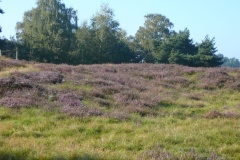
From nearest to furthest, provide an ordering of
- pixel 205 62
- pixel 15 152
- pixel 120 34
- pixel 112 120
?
1. pixel 15 152
2. pixel 112 120
3. pixel 205 62
4. pixel 120 34

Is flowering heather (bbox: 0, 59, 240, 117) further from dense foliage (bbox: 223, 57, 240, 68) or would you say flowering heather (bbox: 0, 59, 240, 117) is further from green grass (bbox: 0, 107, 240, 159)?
dense foliage (bbox: 223, 57, 240, 68)

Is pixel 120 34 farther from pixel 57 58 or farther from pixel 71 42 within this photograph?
pixel 57 58

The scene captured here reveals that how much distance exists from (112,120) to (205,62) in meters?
34.5

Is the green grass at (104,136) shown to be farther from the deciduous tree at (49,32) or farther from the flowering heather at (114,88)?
the deciduous tree at (49,32)

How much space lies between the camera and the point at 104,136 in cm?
991

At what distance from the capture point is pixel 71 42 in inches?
2180

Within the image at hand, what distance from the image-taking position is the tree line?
152 ft

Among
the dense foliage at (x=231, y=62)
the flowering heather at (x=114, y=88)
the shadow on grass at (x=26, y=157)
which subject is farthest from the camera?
the dense foliage at (x=231, y=62)

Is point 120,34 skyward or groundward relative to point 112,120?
skyward

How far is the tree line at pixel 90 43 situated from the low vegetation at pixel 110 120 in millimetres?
24826

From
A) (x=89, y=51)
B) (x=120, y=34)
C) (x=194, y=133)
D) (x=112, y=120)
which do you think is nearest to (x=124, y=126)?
(x=112, y=120)

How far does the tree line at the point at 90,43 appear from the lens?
46.2 m

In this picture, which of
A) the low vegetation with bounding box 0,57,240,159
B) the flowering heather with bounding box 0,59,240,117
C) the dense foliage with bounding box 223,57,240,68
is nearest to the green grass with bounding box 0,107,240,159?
the low vegetation with bounding box 0,57,240,159

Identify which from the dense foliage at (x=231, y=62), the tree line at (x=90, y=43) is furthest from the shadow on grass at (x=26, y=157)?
the dense foliage at (x=231, y=62)
